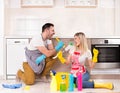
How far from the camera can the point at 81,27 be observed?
13.5 ft

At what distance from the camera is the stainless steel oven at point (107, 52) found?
11.6ft

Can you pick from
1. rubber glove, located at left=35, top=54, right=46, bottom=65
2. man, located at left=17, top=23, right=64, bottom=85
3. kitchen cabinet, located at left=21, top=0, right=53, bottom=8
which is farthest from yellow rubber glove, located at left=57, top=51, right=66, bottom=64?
kitchen cabinet, located at left=21, top=0, right=53, bottom=8

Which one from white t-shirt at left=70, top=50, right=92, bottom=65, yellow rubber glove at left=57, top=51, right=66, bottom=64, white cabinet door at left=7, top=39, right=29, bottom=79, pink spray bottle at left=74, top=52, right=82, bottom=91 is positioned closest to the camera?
pink spray bottle at left=74, top=52, right=82, bottom=91

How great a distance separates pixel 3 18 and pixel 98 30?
1504mm

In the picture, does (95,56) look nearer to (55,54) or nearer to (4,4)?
(55,54)

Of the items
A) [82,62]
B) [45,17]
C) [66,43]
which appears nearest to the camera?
[82,62]

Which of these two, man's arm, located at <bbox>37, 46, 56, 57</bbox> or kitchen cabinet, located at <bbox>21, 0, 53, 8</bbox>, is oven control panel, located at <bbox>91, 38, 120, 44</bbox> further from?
kitchen cabinet, located at <bbox>21, 0, 53, 8</bbox>

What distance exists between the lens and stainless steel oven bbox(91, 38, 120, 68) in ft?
11.6

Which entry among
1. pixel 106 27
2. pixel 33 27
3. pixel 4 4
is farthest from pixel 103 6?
pixel 4 4

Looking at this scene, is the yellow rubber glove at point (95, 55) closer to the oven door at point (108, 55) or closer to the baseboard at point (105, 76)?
the oven door at point (108, 55)

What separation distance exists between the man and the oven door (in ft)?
1.93

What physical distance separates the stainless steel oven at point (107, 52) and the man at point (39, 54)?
0.54 m

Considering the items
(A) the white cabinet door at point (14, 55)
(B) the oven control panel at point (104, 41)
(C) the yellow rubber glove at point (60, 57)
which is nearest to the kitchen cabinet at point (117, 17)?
(B) the oven control panel at point (104, 41)

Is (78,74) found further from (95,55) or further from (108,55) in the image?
(108,55)
